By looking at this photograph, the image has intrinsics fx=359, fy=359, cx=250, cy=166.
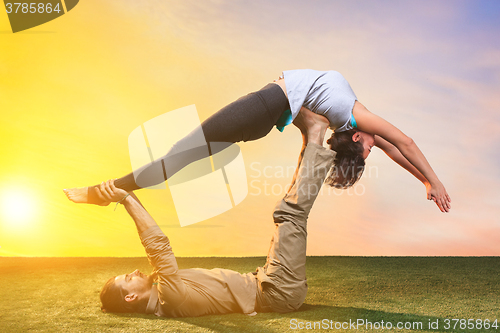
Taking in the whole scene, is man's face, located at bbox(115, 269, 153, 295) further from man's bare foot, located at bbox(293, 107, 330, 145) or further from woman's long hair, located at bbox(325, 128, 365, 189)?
woman's long hair, located at bbox(325, 128, 365, 189)

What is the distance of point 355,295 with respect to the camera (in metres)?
2.51

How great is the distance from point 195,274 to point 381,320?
108 centimetres

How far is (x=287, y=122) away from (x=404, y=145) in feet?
2.46

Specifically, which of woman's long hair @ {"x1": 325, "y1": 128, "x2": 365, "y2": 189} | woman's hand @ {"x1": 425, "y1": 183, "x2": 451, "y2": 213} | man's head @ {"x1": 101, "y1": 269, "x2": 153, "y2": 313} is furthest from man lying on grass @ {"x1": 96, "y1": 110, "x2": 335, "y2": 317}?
woman's hand @ {"x1": 425, "y1": 183, "x2": 451, "y2": 213}

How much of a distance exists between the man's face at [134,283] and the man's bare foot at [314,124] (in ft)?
4.42

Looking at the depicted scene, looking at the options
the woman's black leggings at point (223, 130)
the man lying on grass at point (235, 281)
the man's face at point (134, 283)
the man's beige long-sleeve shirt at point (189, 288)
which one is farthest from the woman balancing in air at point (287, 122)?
the man's face at point (134, 283)

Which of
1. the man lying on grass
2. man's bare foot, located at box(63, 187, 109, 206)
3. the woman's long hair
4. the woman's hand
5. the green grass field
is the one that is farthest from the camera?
the woman's long hair

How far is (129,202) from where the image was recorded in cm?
206

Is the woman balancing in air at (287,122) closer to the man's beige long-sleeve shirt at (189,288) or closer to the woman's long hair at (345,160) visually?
the woman's long hair at (345,160)

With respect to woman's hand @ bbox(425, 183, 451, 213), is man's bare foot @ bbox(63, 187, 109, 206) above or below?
above

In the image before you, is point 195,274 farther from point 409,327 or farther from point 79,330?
point 409,327

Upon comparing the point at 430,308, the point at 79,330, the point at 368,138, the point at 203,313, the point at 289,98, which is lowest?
the point at 430,308

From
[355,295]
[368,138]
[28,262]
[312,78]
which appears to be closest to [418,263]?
[355,295]

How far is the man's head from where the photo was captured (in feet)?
6.95
